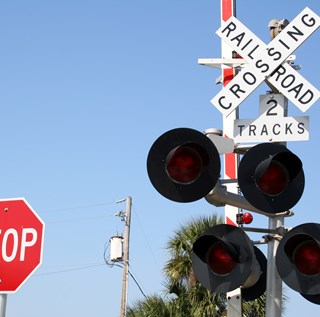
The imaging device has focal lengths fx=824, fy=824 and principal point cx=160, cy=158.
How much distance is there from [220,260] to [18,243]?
126 centimetres

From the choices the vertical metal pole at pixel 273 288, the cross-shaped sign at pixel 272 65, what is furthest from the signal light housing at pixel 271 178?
the cross-shaped sign at pixel 272 65

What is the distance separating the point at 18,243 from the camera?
503 centimetres

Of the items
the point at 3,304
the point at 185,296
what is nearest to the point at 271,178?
the point at 3,304

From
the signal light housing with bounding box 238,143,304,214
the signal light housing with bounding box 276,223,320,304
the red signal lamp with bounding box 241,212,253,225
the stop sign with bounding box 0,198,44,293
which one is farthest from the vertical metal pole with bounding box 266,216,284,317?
the stop sign with bounding box 0,198,44,293

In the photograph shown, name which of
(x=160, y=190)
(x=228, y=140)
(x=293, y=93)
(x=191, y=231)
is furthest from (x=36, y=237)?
(x=191, y=231)

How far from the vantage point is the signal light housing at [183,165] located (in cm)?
487

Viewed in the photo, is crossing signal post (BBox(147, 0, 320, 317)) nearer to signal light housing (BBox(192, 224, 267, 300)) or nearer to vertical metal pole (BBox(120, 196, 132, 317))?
signal light housing (BBox(192, 224, 267, 300))

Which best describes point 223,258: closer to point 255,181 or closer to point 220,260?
point 220,260

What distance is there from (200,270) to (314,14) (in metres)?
1.92

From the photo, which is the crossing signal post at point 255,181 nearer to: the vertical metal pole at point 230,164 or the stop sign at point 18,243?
the vertical metal pole at point 230,164

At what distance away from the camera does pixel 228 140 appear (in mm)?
5461

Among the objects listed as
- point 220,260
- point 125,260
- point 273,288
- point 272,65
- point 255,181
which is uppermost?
point 125,260

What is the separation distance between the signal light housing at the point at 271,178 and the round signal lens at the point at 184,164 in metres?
0.27

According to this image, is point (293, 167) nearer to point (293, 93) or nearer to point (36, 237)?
point (293, 93)
